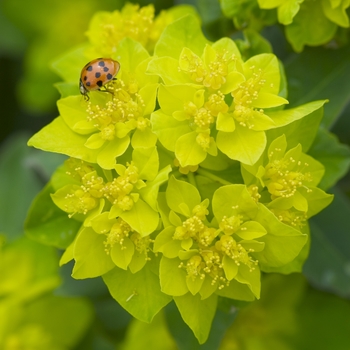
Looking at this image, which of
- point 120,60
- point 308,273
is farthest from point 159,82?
point 308,273

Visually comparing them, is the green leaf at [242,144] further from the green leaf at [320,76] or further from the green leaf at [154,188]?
the green leaf at [320,76]

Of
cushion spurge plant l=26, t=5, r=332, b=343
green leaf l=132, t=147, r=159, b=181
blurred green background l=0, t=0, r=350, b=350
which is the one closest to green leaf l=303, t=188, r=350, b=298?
blurred green background l=0, t=0, r=350, b=350

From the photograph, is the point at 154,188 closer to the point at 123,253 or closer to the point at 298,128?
the point at 123,253

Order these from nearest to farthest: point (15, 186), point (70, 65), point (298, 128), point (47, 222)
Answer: point (298, 128) → point (47, 222) → point (70, 65) → point (15, 186)

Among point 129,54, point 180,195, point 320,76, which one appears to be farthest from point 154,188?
point 320,76

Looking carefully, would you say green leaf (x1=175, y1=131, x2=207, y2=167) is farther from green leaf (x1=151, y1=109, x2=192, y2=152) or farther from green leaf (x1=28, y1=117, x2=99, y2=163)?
green leaf (x1=28, y1=117, x2=99, y2=163)

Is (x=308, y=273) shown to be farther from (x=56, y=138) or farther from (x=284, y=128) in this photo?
(x=56, y=138)
